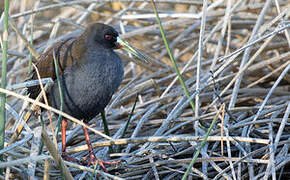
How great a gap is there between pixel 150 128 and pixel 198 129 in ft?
1.64

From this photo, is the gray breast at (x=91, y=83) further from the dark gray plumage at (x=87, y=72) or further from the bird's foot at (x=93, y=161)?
the bird's foot at (x=93, y=161)

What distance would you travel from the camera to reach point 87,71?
2.46 metres

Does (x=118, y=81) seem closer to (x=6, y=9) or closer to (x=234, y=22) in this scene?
(x=6, y=9)

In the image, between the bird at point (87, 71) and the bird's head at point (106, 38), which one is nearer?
the bird at point (87, 71)

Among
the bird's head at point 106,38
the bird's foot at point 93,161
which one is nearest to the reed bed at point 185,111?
the bird's foot at point 93,161

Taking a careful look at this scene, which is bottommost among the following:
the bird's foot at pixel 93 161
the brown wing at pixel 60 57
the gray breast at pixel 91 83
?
the bird's foot at pixel 93 161

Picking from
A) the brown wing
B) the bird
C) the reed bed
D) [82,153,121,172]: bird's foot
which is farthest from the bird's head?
[82,153,121,172]: bird's foot

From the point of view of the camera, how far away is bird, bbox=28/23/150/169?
2465mm

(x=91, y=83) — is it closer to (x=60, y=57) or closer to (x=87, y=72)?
(x=87, y=72)

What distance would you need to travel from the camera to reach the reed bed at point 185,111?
2172 mm

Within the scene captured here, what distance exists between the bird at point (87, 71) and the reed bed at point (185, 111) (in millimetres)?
112

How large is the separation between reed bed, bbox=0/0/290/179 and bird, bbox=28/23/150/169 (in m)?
0.11

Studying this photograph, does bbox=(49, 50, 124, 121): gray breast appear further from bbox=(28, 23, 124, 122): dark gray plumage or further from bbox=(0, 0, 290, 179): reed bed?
bbox=(0, 0, 290, 179): reed bed

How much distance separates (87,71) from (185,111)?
92 cm
